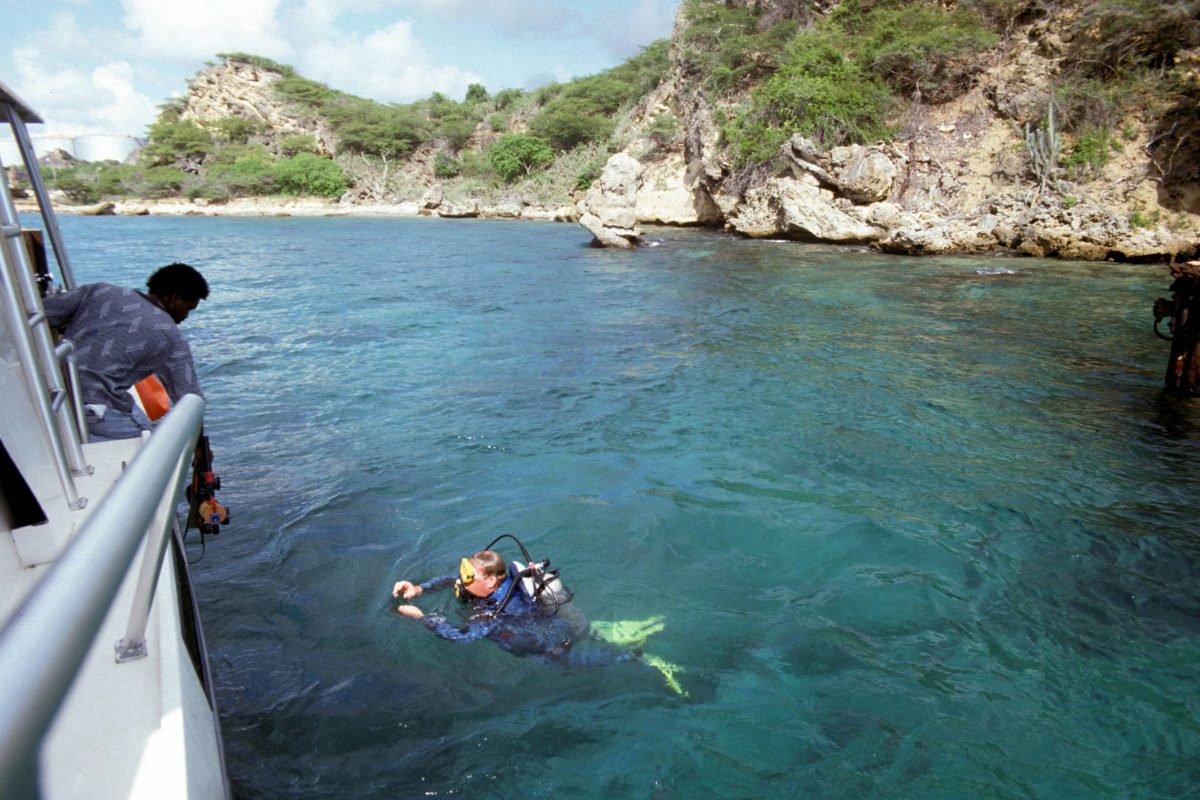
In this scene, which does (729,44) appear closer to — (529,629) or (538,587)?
(538,587)

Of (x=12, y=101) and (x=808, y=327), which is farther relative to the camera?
(x=808, y=327)

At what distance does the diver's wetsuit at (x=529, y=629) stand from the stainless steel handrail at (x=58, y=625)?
3.46m

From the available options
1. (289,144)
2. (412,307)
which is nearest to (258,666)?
(412,307)

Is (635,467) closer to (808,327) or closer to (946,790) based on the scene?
(946,790)

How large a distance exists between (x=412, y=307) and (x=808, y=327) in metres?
7.72

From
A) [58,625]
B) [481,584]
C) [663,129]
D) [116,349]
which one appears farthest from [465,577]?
[663,129]

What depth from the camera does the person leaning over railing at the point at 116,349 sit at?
3.56 meters

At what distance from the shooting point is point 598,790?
131 inches

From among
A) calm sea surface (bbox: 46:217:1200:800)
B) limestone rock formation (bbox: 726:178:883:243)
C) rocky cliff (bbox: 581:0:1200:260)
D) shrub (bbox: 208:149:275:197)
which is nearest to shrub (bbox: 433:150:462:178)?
shrub (bbox: 208:149:275:197)

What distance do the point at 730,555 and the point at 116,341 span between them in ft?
13.1

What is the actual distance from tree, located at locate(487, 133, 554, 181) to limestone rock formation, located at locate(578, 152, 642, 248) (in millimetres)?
23740

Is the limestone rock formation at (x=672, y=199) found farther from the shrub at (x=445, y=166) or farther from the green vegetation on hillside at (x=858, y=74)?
the shrub at (x=445, y=166)

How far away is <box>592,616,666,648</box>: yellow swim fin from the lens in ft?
14.3

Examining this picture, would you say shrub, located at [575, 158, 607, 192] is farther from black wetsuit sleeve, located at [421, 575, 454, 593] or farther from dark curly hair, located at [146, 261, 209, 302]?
dark curly hair, located at [146, 261, 209, 302]
